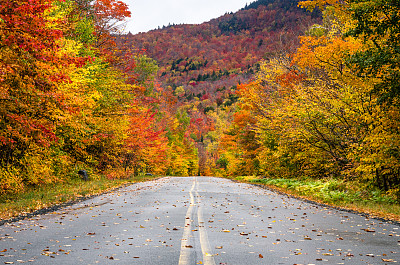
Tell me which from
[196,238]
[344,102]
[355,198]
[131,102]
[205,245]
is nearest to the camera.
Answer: [205,245]

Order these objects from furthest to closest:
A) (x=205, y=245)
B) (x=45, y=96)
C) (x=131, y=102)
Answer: (x=131, y=102), (x=45, y=96), (x=205, y=245)

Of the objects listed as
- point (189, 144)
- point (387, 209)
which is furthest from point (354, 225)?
point (189, 144)

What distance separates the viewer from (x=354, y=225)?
31.9ft

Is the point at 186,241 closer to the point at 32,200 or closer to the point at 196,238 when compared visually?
the point at 196,238

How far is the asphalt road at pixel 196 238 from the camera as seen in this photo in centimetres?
596

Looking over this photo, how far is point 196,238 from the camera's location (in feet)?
24.7

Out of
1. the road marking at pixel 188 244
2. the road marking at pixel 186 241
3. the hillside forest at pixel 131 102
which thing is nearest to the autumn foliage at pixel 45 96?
the hillside forest at pixel 131 102

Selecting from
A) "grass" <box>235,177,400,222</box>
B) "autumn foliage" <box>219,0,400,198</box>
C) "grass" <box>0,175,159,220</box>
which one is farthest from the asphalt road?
"autumn foliage" <box>219,0,400,198</box>

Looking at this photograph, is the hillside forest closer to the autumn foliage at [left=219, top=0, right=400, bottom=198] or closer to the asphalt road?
the autumn foliage at [left=219, top=0, right=400, bottom=198]

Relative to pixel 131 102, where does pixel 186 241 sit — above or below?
below

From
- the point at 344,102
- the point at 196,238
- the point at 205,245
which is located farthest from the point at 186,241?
the point at 344,102

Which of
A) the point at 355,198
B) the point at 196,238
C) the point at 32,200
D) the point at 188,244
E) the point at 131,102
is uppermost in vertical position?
the point at 131,102

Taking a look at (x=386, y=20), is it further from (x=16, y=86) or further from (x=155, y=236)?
A: (x=16, y=86)

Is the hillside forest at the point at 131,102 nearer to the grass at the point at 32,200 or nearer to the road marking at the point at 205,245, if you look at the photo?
the grass at the point at 32,200
